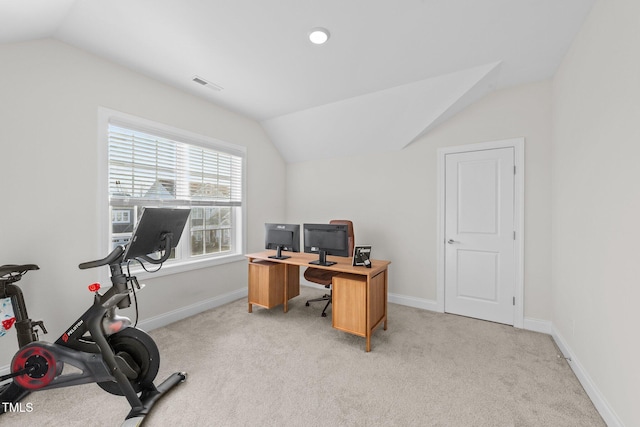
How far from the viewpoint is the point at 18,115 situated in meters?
2.09

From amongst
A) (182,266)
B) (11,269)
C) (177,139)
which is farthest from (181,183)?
(11,269)

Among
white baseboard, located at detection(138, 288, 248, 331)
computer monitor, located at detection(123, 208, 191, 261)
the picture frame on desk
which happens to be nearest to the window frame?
white baseboard, located at detection(138, 288, 248, 331)

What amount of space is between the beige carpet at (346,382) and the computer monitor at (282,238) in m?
0.88

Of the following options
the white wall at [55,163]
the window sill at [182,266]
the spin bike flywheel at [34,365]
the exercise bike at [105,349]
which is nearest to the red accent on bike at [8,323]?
the exercise bike at [105,349]

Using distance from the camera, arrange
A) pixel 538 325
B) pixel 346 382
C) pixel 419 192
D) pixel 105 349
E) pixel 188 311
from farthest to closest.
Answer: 1. pixel 419 192
2. pixel 188 311
3. pixel 538 325
4. pixel 346 382
5. pixel 105 349

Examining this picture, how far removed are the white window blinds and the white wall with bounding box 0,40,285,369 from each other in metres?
0.22

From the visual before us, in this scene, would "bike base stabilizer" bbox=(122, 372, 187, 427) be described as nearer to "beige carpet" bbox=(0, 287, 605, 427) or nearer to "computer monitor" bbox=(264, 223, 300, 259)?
"beige carpet" bbox=(0, 287, 605, 427)

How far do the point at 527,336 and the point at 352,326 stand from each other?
1.90m

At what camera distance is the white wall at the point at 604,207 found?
1.44m

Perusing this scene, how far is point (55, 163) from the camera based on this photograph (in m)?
2.28

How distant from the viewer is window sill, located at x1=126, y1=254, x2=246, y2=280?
2.87 metres

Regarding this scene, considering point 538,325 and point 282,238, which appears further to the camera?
point 282,238

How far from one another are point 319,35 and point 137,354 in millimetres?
2794

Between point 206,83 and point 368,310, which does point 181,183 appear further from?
point 368,310
